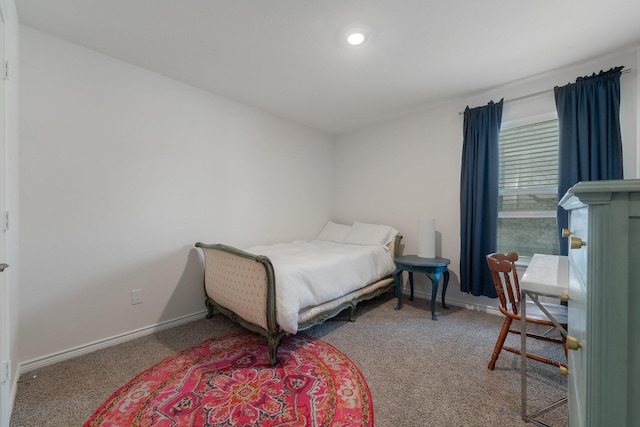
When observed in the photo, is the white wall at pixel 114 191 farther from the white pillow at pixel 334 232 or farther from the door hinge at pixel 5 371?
the white pillow at pixel 334 232

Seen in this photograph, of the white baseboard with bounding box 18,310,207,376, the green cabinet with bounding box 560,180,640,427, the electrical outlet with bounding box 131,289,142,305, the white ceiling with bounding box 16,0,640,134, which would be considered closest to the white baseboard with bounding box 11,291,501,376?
the white baseboard with bounding box 18,310,207,376

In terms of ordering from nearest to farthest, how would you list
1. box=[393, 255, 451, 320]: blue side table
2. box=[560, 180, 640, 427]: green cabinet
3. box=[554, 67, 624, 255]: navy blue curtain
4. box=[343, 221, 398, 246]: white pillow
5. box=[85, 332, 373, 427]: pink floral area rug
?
box=[560, 180, 640, 427]: green cabinet → box=[85, 332, 373, 427]: pink floral area rug → box=[554, 67, 624, 255]: navy blue curtain → box=[393, 255, 451, 320]: blue side table → box=[343, 221, 398, 246]: white pillow

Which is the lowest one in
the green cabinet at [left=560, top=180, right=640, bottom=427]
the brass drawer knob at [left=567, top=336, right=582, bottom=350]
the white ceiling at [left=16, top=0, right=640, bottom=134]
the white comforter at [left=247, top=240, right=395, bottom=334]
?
the white comforter at [left=247, top=240, right=395, bottom=334]

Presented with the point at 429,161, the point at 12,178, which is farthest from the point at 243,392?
the point at 429,161

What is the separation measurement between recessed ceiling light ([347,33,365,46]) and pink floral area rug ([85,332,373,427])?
232 centimetres

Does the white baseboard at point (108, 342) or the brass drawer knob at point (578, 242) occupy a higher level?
the brass drawer knob at point (578, 242)

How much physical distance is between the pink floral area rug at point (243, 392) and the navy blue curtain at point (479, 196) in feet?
5.55

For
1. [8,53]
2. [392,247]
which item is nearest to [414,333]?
[392,247]

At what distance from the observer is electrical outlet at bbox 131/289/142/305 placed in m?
2.26

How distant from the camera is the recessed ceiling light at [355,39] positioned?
1.87 meters

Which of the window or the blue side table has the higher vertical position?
the window

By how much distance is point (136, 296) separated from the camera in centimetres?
228

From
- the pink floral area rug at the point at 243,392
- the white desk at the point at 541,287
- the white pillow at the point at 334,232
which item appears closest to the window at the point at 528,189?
the white desk at the point at 541,287

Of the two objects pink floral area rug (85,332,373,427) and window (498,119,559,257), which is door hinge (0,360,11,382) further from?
window (498,119,559,257)
